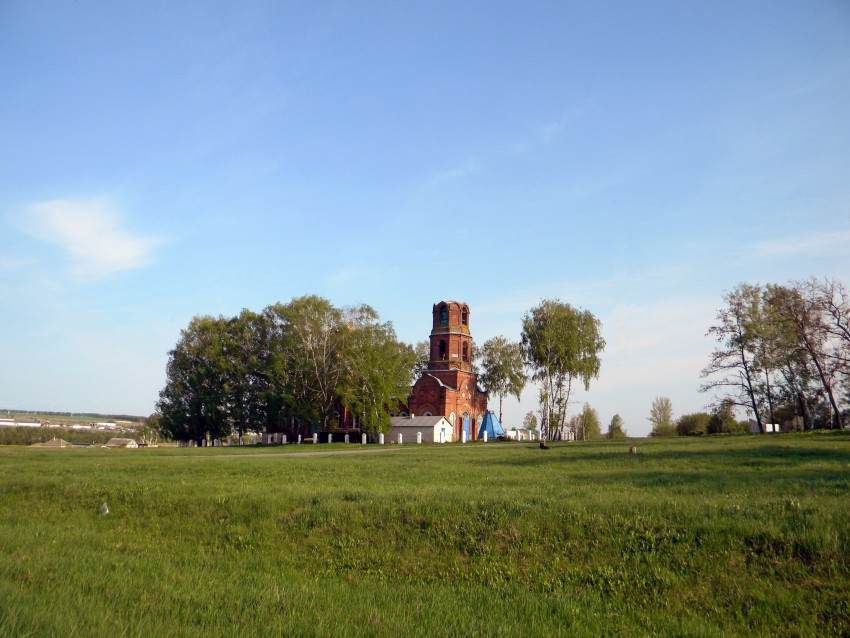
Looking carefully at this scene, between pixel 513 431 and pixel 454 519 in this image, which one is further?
pixel 513 431

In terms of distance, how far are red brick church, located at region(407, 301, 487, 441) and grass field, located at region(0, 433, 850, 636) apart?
63.4 metres

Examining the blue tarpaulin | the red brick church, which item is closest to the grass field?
→ the red brick church

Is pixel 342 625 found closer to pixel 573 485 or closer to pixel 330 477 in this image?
pixel 573 485

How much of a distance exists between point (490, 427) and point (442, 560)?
77.9m

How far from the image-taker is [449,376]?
8169 cm

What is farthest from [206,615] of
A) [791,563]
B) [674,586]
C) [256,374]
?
[256,374]

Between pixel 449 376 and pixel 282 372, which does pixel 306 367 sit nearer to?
pixel 282 372

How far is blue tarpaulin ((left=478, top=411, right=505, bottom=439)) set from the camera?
8707cm

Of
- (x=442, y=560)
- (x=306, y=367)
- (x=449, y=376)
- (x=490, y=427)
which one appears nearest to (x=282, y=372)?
(x=306, y=367)

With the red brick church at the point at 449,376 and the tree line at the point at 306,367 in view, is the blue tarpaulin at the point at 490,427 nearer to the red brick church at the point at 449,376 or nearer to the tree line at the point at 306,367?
the red brick church at the point at 449,376

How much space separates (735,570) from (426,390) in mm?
72896

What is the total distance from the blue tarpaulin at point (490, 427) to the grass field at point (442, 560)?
7010 centimetres

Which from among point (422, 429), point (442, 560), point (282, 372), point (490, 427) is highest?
point (282, 372)

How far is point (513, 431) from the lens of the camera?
315 feet
